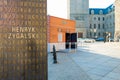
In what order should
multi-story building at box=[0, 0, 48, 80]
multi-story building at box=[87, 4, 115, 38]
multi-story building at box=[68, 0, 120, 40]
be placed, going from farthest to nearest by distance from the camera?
multi-story building at box=[87, 4, 115, 38], multi-story building at box=[68, 0, 120, 40], multi-story building at box=[0, 0, 48, 80]

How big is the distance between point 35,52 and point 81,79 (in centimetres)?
300

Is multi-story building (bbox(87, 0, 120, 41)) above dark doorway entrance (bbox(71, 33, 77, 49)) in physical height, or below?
above

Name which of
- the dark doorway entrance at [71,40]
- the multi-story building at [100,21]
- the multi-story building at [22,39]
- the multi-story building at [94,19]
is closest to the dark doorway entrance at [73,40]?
the dark doorway entrance at [71,40]

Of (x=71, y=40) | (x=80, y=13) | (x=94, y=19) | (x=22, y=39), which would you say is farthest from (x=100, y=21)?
(x=22, y=39)

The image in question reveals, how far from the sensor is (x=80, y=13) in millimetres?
64188

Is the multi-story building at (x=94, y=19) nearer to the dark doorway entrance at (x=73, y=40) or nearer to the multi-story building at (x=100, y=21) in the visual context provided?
the multi-story building at (x=100, y=21)

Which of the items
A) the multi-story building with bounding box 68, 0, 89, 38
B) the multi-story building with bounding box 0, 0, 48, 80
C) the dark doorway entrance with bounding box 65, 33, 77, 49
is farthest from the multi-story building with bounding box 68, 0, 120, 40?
the multi-story building with bounding box 0, 0, 48, 80

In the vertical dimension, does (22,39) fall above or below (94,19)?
below

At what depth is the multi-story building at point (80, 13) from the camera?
63.4 metres

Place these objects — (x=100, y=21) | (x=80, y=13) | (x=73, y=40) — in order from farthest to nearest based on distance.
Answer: (x=100, y=21)
(x=80, y=13)
(x=73, y=40)

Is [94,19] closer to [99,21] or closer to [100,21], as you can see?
[99,21]

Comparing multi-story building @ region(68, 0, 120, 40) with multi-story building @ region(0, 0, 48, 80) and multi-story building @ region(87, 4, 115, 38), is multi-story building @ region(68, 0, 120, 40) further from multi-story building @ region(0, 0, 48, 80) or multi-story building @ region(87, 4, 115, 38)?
multi-story building @ region(0, 0, 48, 80)

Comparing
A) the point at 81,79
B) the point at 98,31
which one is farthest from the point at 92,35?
the point at 81,79

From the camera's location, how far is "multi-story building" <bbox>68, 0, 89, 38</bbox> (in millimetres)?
63375
